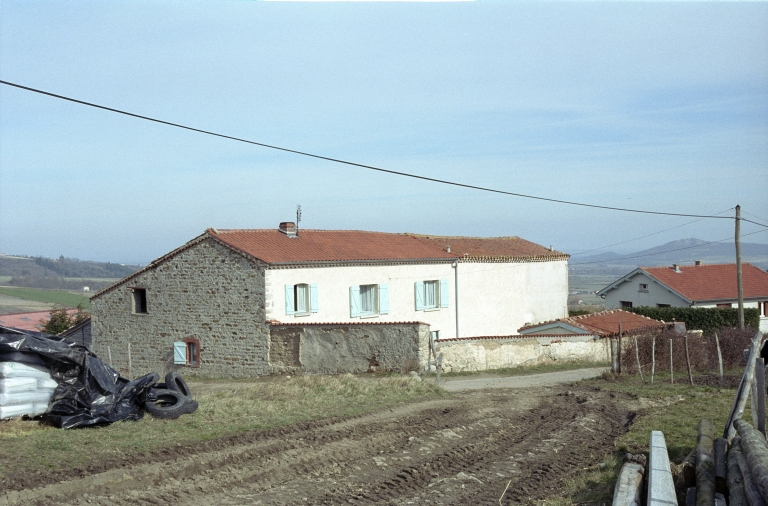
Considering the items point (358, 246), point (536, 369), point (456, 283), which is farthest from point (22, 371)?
point (456, 283)

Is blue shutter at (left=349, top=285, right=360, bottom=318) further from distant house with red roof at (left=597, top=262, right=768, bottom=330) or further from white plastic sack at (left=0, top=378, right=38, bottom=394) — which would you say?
distant house with red roof at (left=597, top=262, right=768, bottom=330)

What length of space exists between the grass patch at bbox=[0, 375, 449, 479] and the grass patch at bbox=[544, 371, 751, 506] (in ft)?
15.0

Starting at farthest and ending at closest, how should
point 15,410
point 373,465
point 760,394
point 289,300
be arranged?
1. point 289,300
2. point 15,410
3. point 760,394
4. point 373,465

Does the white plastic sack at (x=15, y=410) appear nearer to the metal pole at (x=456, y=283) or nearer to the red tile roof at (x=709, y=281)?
the metal pole at (x=456, y=283)

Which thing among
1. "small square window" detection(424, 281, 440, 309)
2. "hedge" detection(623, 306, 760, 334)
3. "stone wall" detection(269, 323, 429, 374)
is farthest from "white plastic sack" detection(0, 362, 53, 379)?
"hedge" detection(623, 306, 760, 334)

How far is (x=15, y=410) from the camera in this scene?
10.8 m

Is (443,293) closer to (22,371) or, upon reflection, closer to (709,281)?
(22,371)

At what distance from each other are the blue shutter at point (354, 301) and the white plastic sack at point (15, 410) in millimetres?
16234

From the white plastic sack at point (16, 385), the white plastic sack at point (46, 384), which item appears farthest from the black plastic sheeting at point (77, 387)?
the white plastic sack at point (16, 385)

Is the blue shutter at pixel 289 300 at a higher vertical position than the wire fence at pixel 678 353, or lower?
higher

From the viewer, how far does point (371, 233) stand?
1286 inches

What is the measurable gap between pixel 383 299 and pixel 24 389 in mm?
17796

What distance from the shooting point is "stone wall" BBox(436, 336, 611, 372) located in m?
21.4

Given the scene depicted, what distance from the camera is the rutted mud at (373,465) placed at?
8188 mm
